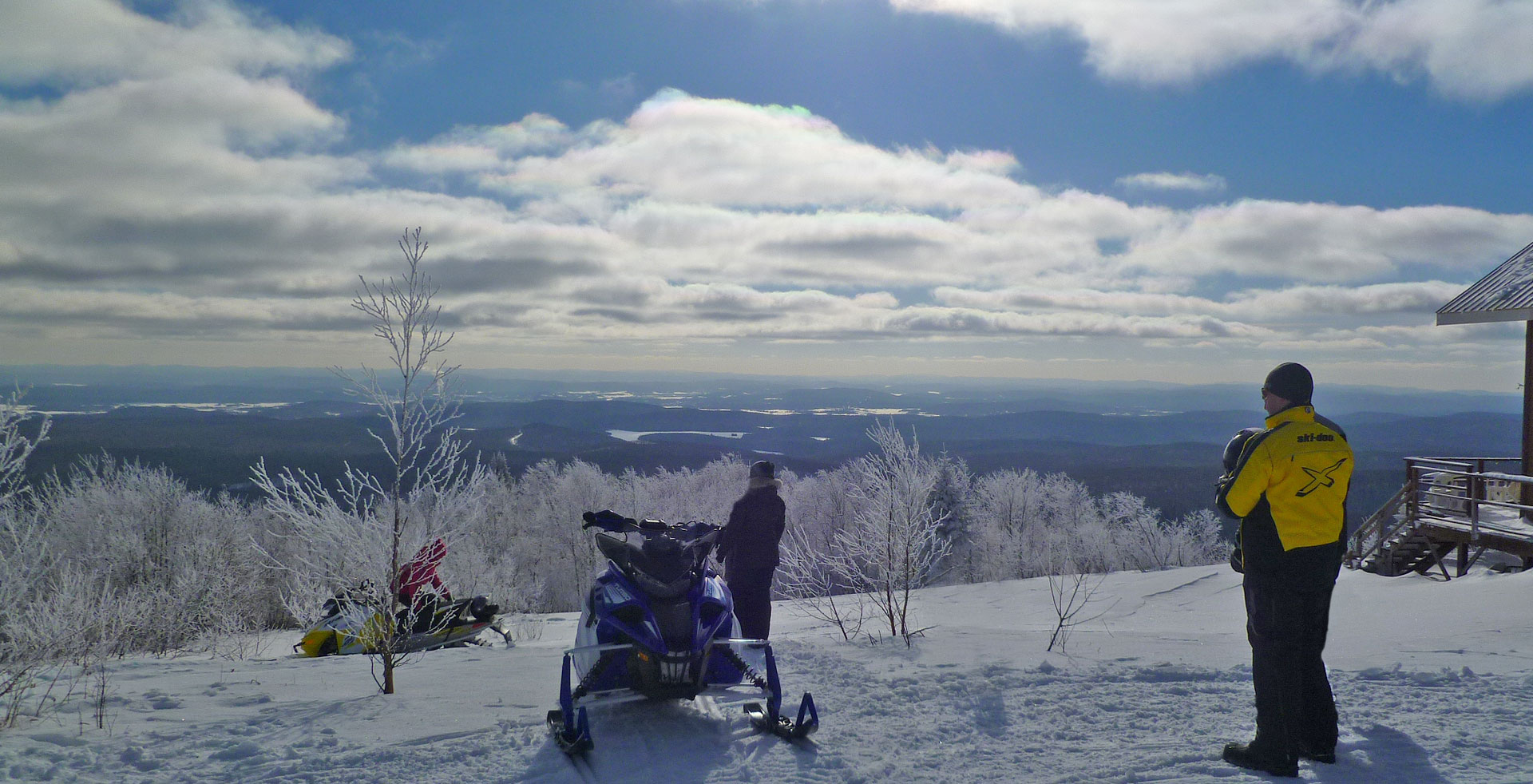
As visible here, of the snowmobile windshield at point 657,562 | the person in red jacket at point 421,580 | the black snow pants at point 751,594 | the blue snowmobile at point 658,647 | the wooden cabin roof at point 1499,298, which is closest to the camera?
the blue snowmobile at point 658,647

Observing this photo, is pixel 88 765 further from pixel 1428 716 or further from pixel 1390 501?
pixel 1390 501

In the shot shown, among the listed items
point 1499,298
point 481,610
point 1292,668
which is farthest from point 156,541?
point 1499,298

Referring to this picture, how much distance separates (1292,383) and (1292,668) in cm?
129

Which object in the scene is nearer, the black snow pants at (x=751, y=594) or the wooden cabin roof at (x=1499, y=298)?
the black snow pants at (x=751, y=594)

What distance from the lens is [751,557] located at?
6.26 meters

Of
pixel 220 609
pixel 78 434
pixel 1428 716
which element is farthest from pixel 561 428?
pixel 1428 716

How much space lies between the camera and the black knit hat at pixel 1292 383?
362 cm

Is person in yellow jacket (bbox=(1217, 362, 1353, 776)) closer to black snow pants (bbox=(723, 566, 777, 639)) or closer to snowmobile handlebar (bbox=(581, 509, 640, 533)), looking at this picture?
snowmobile handlebar (bbox=(581, 509, 640, 533))

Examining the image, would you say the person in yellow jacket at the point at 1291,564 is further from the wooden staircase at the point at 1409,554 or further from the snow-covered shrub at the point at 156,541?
the snow-covered shrub at the point at 156,541

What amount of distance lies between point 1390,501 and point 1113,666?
38.4ft

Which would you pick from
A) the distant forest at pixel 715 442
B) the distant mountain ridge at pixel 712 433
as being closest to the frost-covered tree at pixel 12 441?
the distant mountain ridge at pixel 712 433

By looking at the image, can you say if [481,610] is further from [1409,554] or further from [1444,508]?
[1444,508]

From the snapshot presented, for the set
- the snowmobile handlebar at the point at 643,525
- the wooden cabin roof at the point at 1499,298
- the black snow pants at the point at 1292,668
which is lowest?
the black snow pants at the point at 1292,668

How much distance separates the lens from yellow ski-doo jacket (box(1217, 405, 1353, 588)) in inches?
136
